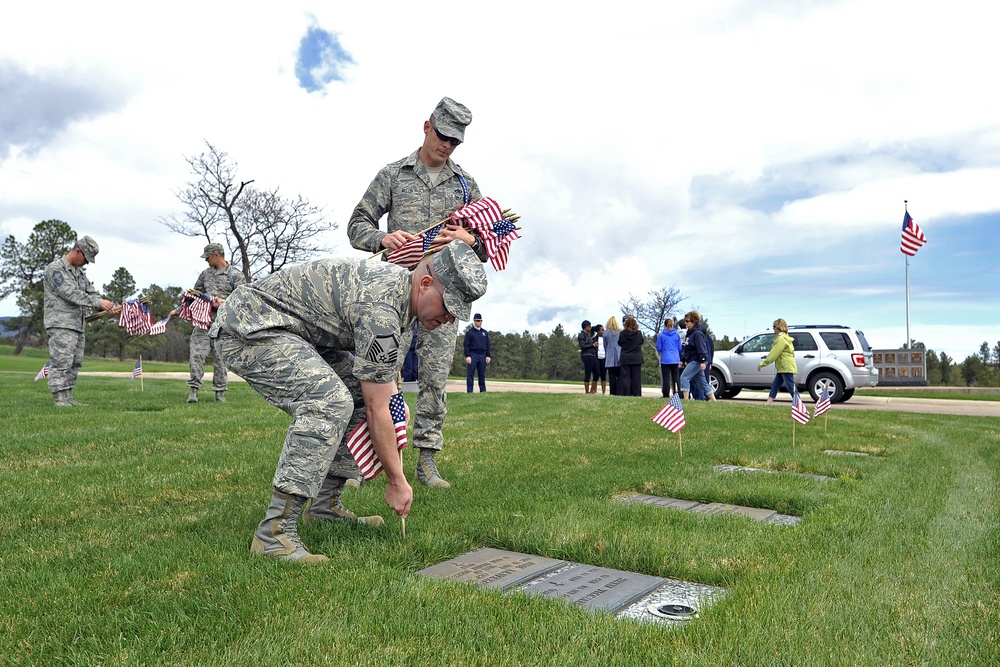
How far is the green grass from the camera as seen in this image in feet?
6.93

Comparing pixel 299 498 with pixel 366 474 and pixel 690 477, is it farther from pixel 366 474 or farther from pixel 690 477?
pixel 690 477

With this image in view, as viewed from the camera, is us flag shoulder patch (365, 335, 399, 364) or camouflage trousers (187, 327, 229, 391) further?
camouflage trousers (187, 327, 229, 391)

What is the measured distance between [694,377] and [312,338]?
1166 cm

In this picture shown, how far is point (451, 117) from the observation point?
434 centimetres

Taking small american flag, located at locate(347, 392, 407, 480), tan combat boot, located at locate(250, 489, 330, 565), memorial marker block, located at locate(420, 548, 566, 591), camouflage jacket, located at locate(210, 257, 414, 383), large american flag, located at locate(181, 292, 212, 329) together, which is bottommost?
memorial marker block, located at locate(420, 548, 566, 591)

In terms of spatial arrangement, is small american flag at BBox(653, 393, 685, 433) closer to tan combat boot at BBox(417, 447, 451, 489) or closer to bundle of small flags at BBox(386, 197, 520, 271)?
tan combat boot at BBox(417, 447, 451, 489)

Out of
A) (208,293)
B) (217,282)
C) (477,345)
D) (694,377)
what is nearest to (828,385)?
(694,377)

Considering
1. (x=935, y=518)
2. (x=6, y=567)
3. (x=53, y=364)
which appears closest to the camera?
(x=6, y=567)

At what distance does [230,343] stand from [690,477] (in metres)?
3.21

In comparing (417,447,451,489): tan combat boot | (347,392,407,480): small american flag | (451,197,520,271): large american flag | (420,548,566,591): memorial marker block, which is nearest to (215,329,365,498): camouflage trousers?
(347,392,407,480): small american flag

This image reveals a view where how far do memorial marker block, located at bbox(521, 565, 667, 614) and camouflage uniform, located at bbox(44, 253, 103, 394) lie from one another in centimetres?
867

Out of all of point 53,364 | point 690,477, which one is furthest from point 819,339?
point 53,364

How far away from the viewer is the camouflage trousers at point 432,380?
456 centimetres

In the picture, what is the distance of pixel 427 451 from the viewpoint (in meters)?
4.68
